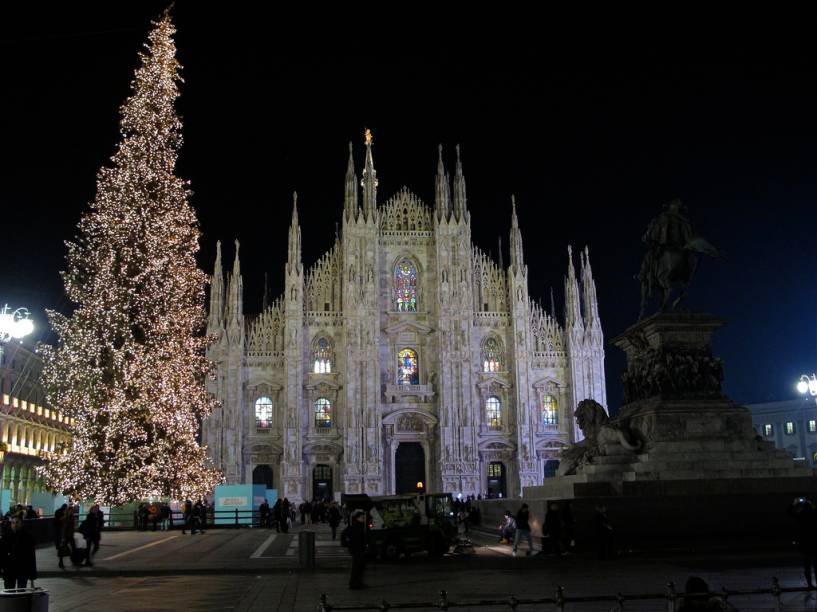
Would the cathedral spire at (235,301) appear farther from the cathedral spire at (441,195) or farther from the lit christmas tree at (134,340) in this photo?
the lit christmas tree at (134,340)

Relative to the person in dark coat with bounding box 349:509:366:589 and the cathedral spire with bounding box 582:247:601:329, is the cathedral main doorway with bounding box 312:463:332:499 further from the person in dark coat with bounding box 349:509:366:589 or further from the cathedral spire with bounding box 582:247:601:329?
the person in dark coat with bounding box 349:509:366:589

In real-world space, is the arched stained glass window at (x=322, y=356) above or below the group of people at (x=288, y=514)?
above

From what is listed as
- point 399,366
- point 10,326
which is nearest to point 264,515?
point 399,366

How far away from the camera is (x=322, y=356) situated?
56031mm

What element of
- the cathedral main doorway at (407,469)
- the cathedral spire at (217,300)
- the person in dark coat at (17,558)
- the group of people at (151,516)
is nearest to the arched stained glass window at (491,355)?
the cathedral main doorway at (407,469)

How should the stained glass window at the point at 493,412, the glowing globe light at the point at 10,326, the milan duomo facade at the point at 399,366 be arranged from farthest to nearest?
the stained glass window at the point at 493,412
the milan duomo facade at the point at 399,366
the glowing globe light at the point at 10,326

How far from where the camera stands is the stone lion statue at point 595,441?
1909 cm

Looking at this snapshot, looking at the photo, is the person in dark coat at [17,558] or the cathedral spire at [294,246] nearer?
the person in dark coat at [17,558]

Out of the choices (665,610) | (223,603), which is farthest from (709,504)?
(223,603)

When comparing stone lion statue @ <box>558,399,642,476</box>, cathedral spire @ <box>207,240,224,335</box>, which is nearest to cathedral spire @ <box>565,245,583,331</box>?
cathedral spire @ <box>207,240,224,335</box>

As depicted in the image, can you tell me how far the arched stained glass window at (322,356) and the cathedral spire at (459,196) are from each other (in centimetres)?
1231

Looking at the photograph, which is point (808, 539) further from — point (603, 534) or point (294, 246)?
point (294, 246)

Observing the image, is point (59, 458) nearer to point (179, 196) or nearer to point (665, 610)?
point (179, 196)

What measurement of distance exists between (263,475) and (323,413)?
18.4ft
